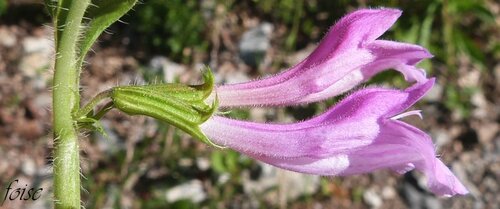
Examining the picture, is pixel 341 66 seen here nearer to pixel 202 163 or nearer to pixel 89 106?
pixel 89 106

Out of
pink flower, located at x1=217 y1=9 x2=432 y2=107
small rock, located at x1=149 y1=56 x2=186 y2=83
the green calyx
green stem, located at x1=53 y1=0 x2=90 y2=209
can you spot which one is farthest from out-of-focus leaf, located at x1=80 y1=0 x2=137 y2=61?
small rock, located at x1=149 y1=56 x2=186 y2=83

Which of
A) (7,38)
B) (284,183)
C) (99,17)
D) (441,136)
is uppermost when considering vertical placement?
Answer: (7,38)

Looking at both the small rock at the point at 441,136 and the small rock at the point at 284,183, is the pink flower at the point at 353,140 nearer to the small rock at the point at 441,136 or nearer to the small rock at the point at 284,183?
the small rock at the point at 284,183

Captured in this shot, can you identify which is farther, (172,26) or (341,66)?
(172,26)

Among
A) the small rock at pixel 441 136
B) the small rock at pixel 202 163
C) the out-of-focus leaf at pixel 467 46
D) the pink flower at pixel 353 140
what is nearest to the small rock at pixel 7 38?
the small rock at pixel 202 163

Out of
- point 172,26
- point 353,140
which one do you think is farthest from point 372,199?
point 353,140

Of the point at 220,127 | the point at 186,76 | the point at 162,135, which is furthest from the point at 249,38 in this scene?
the point at 220,127

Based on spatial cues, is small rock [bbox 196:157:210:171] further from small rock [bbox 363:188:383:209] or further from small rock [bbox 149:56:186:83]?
small rock [bbox 363:188:383:209]
